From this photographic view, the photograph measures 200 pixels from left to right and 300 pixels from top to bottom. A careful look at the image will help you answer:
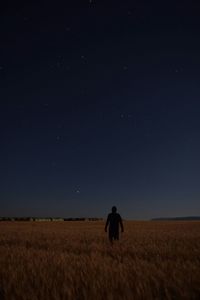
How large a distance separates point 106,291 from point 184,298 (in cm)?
98

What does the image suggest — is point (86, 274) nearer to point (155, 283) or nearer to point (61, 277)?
point (61, 277)

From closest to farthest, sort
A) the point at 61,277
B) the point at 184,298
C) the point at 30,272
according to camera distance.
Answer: the point at 184,298, the point at 61,277, the point at 30,272

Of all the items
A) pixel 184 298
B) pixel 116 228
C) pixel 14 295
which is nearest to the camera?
pixel 184 298

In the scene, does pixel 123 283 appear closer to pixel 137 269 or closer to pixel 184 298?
pixel 184 298

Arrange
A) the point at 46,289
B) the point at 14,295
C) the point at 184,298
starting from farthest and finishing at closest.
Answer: the point at 46,289 < the point at 14,295 < the point at 184,298

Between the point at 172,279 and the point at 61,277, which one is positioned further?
the point at 61,277

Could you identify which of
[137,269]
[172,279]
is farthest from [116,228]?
[172,279]

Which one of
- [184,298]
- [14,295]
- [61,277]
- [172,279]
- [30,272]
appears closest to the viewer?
[184,298]

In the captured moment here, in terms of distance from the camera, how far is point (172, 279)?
5496 mm

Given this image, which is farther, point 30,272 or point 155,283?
point 30,272

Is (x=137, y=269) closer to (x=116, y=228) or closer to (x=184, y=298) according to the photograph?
(x=184, y=298)

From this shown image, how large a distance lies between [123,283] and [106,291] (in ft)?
1.76

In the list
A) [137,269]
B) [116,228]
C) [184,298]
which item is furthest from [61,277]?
[116,228]

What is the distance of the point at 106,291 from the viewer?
15.3ft
